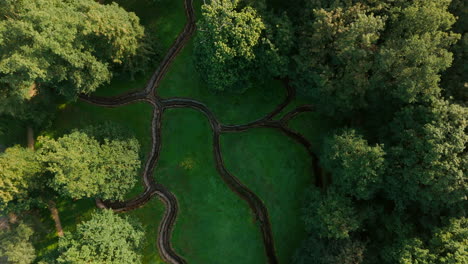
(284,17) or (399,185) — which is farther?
(284,17)

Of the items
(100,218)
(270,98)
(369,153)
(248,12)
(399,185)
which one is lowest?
(100,218)

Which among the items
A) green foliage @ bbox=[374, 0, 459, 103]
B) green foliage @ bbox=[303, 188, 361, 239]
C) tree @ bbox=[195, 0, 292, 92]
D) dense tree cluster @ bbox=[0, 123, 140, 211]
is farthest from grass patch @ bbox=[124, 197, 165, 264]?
green foliage @ bbox=[374, 0, 459, 103]

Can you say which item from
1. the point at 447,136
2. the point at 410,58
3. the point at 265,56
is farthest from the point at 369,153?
the point at 265,56

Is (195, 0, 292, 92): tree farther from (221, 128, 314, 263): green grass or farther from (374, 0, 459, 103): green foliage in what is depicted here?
(374, 0, 459, 103): green foliage

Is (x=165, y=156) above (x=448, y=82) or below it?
below

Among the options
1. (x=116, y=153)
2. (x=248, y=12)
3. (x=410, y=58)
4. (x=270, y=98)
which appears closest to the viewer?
(x=410, y=58)

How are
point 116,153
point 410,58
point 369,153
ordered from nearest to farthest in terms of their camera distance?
point 410,58, point 369,153, point 116,153

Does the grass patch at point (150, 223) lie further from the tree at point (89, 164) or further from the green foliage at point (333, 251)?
the green foliage at point (333, 251)

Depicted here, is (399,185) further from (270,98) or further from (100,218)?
(100,218)
